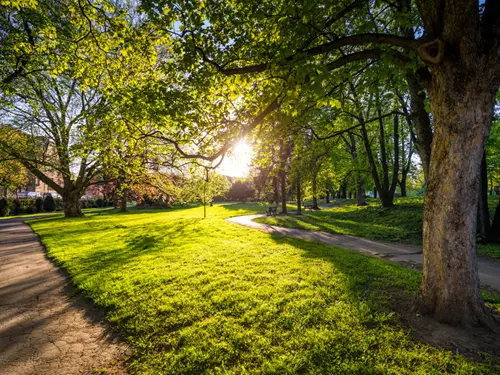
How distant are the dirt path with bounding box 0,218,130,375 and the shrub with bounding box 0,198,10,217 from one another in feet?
106

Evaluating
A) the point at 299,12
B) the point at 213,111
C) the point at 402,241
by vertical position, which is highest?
the point at 299,12

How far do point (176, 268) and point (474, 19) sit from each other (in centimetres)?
790

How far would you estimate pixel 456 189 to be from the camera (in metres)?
3.51

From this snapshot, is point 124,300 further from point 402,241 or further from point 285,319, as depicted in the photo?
point 402,241

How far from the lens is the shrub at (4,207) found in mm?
28906

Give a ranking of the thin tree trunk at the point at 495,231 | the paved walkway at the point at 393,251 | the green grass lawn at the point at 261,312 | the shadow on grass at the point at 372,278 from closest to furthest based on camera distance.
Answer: the green grass lawn at the point at 261,312
the shadow on grass at the point at 372,278
the paved walkway at the point at 393,251
the thin tree trunk at the point at 495,231

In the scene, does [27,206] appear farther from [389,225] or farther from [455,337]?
[455,337]

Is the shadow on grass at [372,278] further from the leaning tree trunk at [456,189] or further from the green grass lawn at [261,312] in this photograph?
the leaning tree trunk at [456,189]

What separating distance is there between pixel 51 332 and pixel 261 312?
3.60 meters

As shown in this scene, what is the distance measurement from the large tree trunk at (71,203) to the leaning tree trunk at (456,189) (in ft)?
93.5

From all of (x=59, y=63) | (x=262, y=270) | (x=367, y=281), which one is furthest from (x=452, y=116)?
(x=59, y=63)

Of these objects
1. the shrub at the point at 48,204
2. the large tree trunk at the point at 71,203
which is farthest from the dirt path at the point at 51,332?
the shrub at the point at 48,204

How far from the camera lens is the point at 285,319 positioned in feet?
12.9

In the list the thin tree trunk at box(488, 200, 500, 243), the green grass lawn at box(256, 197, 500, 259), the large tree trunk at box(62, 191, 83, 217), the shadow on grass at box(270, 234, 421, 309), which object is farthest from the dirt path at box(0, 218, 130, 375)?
the large tree trunk at box(62, 191, 83, 217)
